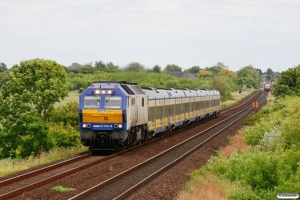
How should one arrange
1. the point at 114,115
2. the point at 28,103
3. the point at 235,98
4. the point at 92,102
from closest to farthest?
the point at 114,115 < the point at 92,102 < the point at 28,103 < the point at 235,98

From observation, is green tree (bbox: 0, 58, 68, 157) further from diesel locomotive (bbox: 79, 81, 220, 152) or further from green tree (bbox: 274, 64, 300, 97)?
green tree (bbox: 274, 64, 300, 97)

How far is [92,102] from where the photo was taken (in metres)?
24.8

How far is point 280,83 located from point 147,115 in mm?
34450

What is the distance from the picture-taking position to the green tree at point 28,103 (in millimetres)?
44000

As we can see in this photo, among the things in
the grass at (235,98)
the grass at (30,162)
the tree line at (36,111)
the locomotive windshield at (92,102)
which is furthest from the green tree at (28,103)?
the grass at (235,98)


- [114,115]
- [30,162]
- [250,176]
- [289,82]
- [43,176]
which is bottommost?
[30,162]

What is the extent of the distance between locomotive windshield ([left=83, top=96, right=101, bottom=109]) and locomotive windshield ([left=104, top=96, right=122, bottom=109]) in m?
0.42

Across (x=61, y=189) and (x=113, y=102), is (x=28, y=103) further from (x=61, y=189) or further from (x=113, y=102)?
(x=61, y=189)

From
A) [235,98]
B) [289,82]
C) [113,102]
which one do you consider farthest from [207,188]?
[235,98]

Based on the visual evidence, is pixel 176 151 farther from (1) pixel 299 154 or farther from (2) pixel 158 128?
(1) pixel 299 154

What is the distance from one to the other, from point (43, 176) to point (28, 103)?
32905 mm

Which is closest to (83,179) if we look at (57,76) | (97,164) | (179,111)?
(97,164)

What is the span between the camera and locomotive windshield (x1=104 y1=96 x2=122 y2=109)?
24.5 metres

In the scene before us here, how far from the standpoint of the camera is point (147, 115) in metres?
29.7
